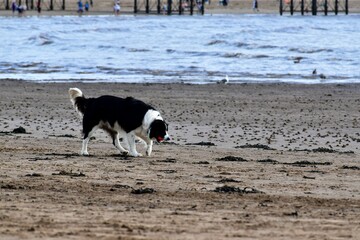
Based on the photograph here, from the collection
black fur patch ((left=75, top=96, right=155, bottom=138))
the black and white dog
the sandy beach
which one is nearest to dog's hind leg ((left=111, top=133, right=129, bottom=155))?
the black and white dog

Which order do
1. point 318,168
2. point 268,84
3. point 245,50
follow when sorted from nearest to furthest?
point 318,168, point 268,84, point 245,50

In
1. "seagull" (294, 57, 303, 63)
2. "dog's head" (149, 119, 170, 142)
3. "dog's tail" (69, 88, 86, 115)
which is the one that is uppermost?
"dog's tail" (69, 88, 86, 115)

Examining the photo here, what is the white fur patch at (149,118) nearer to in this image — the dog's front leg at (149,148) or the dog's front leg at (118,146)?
the dog's front leg at (149,148)

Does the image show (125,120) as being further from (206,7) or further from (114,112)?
(206,7)

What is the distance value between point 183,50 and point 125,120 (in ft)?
108

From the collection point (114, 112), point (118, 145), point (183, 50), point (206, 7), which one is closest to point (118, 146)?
point (118, 145)

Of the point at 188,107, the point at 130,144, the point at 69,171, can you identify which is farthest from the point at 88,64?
the point at 69,171

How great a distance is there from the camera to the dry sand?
856 centimetres

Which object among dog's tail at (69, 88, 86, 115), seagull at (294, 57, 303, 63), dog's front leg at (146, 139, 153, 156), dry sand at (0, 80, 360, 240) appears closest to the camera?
dry sand at (0, 80, 360, 240)

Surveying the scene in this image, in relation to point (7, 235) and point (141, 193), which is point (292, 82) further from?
point (7, 235)

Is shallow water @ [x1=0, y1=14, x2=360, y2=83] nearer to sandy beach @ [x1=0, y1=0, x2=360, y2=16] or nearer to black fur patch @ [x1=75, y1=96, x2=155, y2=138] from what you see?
sandy beach @ [x1=0, y1=0, x2=360, y2=16]

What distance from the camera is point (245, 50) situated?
47781mm

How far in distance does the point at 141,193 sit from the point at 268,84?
19.9m

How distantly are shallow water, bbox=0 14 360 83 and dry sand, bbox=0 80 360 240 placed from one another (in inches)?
418
